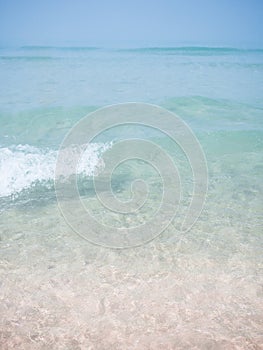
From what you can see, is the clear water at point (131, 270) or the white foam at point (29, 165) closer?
the clear water at point (131, 270)

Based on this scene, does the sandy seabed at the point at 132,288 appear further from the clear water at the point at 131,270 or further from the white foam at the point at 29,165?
the white foam at the point at 29,165

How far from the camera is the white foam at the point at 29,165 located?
5.62 metres

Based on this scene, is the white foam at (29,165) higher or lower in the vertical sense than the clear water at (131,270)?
higher

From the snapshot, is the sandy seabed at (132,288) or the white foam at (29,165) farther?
the white foam at (29,165)

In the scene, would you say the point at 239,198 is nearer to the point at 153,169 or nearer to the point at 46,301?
the point at 153,169

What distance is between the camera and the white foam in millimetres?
5625

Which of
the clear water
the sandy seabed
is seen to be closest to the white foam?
the clear water

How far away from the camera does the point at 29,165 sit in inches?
253

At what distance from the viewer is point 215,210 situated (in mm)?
4781

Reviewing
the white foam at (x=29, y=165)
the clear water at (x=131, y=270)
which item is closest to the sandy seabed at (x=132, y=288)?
the clear water at (x=131, y=270)

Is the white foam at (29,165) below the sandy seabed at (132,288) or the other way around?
the other way around

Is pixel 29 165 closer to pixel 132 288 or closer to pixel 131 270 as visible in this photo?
pixel 131 270

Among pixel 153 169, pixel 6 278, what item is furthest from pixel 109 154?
pixel 6 278

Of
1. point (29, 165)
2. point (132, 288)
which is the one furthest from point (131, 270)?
point (29, 165)
